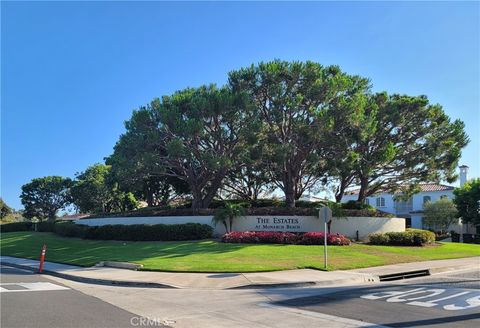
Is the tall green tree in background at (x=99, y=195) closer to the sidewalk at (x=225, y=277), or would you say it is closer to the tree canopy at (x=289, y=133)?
the tree canopy at (x=289, y=133)

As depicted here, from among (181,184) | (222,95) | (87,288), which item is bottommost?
(87,288)

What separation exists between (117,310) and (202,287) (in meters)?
5.19

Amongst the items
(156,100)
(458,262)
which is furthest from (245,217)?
(458,262)

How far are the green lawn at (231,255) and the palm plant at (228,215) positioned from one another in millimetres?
2747

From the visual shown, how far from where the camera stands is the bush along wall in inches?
1123

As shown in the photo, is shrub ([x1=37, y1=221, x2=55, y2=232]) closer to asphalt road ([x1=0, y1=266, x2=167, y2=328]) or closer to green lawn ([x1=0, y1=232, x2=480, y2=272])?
green lawn ([x1=0, y1=232, x2=480, y2=272])

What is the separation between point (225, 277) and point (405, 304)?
24.3 feet

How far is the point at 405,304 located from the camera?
1146cm

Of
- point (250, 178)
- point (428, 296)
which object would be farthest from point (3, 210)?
point (428, 296)

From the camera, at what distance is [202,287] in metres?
15.8

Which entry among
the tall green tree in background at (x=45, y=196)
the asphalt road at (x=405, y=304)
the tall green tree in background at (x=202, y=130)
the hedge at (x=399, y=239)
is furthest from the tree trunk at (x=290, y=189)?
the tall green tree in background at (x=45, y=196)

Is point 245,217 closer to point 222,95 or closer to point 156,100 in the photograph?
point 222,95

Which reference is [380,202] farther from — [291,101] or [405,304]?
[405,304]

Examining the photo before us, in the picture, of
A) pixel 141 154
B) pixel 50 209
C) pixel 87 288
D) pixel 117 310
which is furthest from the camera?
pixel 50 209
